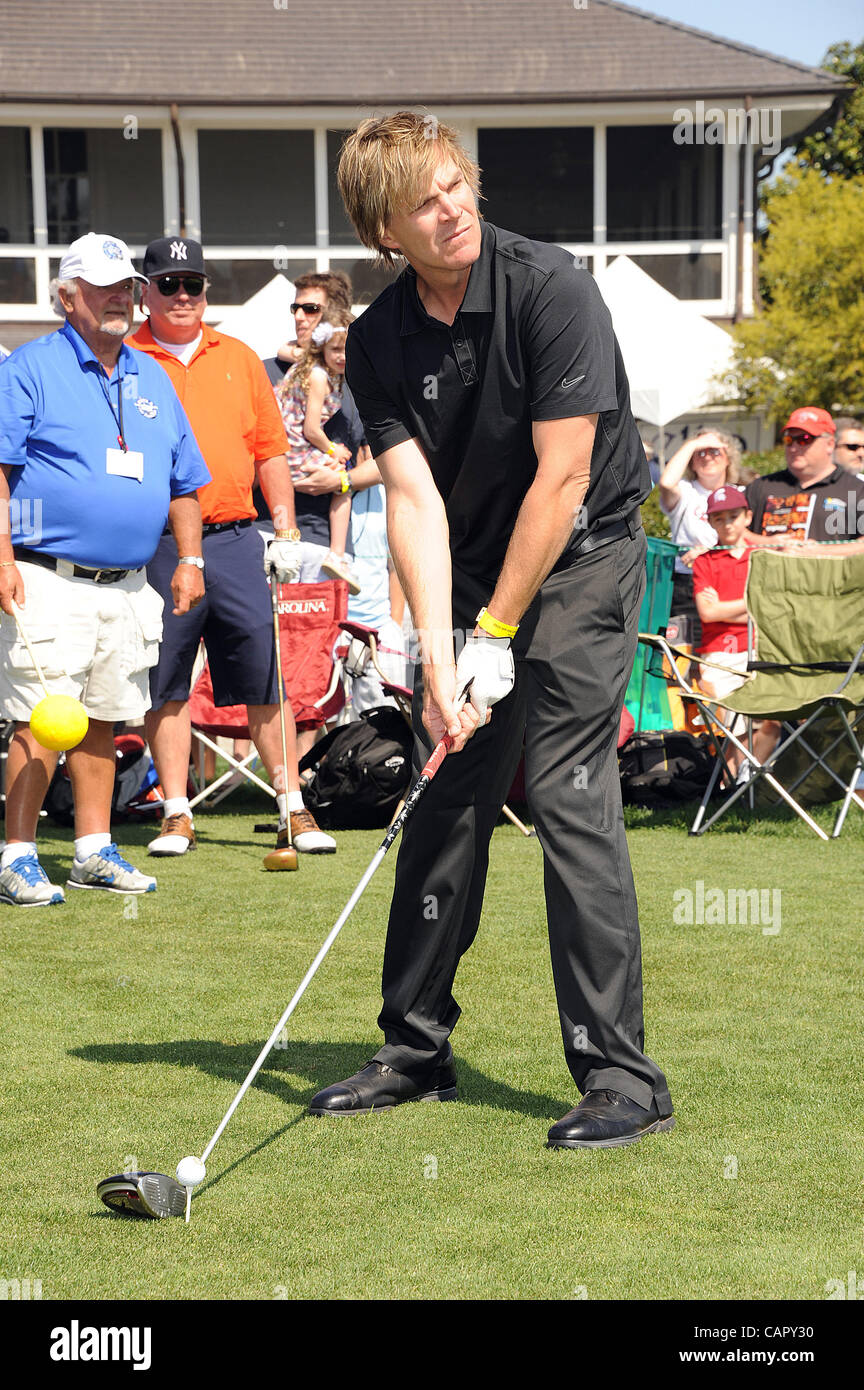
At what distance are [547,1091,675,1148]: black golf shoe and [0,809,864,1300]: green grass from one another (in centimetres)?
4

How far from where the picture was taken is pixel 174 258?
704 centimetres

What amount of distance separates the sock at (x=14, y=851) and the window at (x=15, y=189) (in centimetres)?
2168

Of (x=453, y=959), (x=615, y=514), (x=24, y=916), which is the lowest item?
(x=24, y=916)

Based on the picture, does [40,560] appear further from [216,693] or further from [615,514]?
[615,514]

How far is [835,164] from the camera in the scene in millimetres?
33000

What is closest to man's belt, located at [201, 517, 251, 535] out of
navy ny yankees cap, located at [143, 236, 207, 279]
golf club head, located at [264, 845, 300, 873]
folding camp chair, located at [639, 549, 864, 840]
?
navy ny yankees cap, located at [143, 236, 207, 279]

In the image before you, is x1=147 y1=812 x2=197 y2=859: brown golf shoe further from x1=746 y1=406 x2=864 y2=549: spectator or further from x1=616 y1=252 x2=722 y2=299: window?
x1=616 y1=252 x2=722 y2=299: window

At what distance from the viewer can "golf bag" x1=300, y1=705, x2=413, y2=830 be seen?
312 inches

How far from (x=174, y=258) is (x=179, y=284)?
157 millimetres

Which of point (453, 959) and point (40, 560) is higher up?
point (40, 560)

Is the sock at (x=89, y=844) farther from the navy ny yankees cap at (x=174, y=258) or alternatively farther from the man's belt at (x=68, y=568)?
the navy ny yankees cap at (x=174, y=258)
